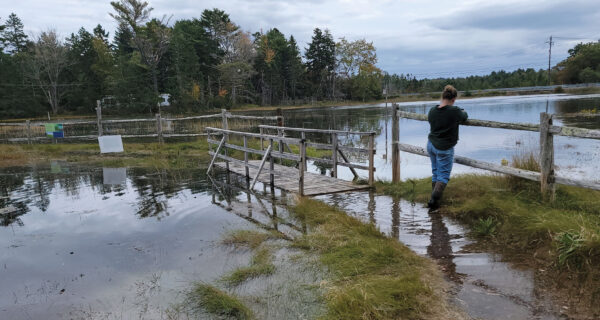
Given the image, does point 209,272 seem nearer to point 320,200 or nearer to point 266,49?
point 320,200

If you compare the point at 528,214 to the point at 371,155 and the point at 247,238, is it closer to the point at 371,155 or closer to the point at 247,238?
the point at 371,155

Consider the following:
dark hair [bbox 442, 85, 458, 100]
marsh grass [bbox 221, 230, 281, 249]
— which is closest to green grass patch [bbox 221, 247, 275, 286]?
marsh grass [bbox 221, 230, 281, 249]

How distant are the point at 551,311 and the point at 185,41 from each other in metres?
57.6

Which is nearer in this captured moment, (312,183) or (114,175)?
(312,183)

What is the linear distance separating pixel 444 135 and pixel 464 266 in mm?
2388

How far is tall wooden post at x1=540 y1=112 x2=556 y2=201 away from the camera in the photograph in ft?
18.1

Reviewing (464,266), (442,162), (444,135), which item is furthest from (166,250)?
(444,135)

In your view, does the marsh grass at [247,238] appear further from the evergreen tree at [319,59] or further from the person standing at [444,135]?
the evergreen tree at [319,59]

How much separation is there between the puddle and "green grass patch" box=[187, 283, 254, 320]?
6.47ft

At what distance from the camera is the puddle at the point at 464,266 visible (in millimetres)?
3559

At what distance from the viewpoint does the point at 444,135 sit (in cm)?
630

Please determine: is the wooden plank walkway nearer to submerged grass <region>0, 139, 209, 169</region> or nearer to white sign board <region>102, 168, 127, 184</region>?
white sign board <region>102, 168, 127, 184</region>

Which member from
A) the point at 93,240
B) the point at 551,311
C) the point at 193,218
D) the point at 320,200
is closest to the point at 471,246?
the point at 551,311

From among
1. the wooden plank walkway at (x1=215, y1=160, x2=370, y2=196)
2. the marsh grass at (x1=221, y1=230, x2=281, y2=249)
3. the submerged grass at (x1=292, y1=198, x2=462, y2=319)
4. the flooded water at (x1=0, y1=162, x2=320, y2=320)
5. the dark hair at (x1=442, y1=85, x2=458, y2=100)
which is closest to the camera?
the submerged grass at (x1=292, y1=198, x2=462, y2=319)
